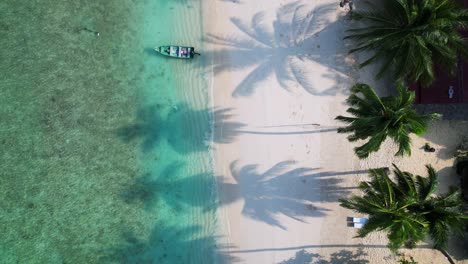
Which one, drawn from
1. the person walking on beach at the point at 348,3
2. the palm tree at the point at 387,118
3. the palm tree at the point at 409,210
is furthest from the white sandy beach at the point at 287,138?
the palm tree at the point at 387,118

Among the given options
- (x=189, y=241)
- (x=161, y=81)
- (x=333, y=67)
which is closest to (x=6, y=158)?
(x=161, y=81)

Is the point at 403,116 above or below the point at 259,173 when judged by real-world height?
above

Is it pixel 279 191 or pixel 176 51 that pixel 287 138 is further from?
pixel 176 51

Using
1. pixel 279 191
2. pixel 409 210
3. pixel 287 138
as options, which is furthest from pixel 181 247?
pixel 409 210

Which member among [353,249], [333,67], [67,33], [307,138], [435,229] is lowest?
[353,249]

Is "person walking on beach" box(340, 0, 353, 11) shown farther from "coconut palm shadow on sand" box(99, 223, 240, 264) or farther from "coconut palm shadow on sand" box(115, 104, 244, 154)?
"coconut palm shadow on sand" box(99, 223, 240, 264)

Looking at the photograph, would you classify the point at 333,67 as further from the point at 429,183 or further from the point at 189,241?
the point at 189,241
